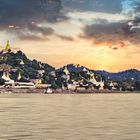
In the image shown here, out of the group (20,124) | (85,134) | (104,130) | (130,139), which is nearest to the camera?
(130,139)

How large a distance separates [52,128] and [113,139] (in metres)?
11.7

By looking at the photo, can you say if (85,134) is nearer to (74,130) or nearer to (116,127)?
(74,130)

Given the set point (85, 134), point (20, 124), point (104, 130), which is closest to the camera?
point (85, 134)

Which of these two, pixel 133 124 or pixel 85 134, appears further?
pixel 133 124

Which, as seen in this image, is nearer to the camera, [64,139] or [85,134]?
[64,139]

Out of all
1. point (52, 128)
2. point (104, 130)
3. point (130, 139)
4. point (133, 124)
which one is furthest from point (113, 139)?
point (133, 124)

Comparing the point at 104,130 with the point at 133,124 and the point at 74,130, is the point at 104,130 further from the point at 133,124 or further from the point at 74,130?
the point at 133,124

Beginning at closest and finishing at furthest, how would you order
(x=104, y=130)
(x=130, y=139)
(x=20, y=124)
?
(x=130, y=139), (x=104, y=130), (x=20, y=124)

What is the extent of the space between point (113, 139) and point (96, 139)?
1598mm

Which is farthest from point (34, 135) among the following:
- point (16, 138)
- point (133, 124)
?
point (133, 124)

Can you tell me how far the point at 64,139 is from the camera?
51.8 m

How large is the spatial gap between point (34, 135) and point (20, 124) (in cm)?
1274

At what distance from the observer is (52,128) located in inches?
2441

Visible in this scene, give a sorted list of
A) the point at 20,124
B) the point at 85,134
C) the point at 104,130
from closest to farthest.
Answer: the point at 85,134
the point at 104,130
the point at 20,124
